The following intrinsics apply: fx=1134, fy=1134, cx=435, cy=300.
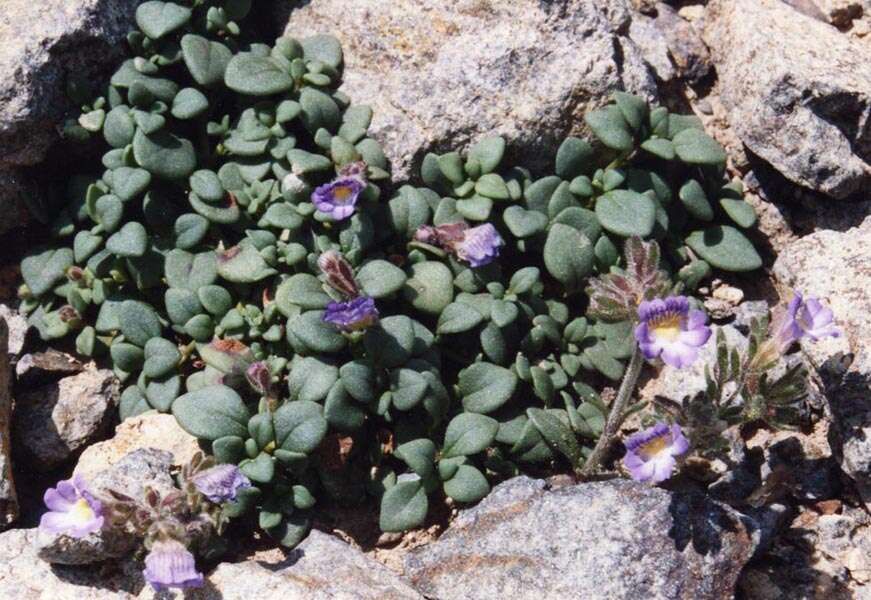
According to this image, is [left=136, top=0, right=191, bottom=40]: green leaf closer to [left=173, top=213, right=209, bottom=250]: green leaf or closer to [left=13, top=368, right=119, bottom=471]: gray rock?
[left=173, top=213, right=209, bottom=250]: green leaf

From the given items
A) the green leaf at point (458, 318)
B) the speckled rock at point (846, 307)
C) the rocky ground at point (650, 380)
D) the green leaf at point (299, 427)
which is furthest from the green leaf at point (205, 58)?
the speckled rock at point (846, 307)

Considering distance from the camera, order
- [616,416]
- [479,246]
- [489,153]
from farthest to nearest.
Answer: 1. [489,153]
2. [479,246]
3. [616,416]

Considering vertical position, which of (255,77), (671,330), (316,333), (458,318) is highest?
(255,77)

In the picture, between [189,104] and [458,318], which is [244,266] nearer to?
[189,104]

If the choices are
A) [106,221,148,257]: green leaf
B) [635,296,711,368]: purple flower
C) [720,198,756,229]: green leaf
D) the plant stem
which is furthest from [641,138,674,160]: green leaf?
[106,221,148,257]: green leaf

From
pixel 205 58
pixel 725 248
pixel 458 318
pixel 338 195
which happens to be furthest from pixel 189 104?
pixel 725 248

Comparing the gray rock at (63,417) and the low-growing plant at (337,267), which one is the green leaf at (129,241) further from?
the gray rock at (63,417)

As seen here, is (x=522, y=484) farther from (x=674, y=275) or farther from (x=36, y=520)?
(x=36, y=520)
